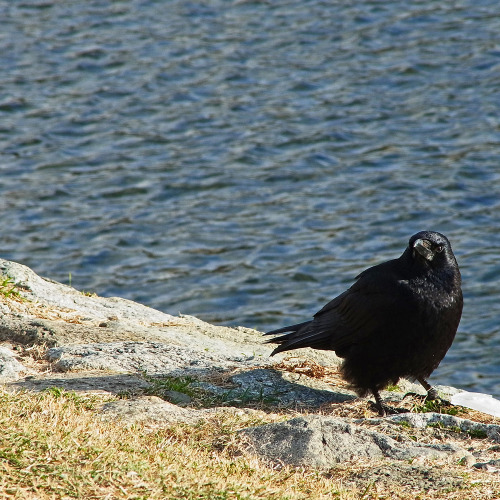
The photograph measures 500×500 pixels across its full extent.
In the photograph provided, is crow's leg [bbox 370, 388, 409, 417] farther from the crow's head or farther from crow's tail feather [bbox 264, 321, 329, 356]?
the crow's head

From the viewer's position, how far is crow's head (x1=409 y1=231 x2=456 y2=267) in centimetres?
630

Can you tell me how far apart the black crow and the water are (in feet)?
10.8

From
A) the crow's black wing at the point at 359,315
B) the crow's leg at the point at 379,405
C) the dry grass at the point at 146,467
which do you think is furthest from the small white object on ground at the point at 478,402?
the dry grass at the point at 146,467

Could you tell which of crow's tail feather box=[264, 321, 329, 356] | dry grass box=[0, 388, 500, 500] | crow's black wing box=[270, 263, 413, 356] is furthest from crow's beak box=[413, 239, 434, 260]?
dry grass box=[0, 388, 500, 500]

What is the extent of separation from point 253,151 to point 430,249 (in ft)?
26.8

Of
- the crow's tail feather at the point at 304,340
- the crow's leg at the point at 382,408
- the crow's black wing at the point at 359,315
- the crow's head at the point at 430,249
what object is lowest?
the crow's leg at the point at 382,408

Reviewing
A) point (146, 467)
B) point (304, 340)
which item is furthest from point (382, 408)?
point (146, 467)

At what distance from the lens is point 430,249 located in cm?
634

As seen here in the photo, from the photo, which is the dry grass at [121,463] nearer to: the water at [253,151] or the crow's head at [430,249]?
the crow's head at [430,249]

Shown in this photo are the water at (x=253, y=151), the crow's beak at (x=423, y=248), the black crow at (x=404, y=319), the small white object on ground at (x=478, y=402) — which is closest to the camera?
the black crow at (x=404, y=319)

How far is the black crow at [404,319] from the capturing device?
243 inches

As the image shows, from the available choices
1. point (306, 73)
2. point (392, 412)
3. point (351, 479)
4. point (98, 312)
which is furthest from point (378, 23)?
point (351, 479)

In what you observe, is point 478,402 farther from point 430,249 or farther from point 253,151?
point 253,151

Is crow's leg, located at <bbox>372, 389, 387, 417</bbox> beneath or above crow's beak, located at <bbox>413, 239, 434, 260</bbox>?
beneath
